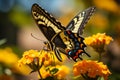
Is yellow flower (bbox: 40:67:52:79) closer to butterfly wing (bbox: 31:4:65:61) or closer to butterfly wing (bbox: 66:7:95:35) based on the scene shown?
butterfly wing (bbox: 31:4:65:61)

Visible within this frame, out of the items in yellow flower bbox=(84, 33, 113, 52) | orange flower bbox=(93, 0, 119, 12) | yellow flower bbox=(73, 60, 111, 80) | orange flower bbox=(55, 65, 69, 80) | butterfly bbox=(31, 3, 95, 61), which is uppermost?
orange flower bbox=(93, 0, 119, 12)

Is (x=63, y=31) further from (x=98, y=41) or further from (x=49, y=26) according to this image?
(x=98, y=41)

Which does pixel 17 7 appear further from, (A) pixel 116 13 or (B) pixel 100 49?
(B) pixel 100 49

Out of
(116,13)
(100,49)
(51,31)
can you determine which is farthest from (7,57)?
(116,13)

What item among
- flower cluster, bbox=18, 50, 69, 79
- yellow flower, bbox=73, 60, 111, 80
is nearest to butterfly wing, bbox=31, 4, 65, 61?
flower cluster, bbox=18, 50, 69, 79

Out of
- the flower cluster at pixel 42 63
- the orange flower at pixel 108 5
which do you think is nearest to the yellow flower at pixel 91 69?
the flower cluster at pixel 42 63

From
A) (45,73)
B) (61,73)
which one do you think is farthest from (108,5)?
(45,73)
